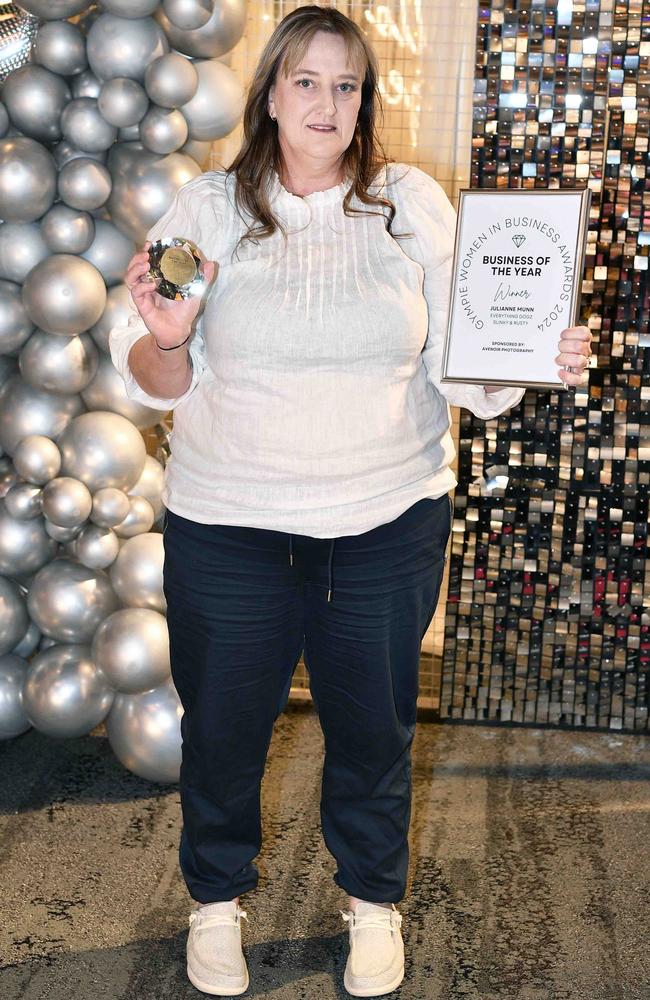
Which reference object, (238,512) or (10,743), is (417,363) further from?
(10,743)

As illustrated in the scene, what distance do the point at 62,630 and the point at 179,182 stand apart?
3.22 feet

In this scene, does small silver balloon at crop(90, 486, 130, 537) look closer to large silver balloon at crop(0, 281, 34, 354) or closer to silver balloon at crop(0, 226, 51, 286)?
large silver balloon at crop(0, 281, 34, 354)

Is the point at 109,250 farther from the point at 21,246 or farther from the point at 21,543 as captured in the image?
the point at 21,543

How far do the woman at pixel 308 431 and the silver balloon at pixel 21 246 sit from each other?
754 millimetres

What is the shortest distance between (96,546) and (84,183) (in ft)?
2.45

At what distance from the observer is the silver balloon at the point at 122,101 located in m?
2.25

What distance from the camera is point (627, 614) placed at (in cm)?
284

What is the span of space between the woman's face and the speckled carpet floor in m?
1.33

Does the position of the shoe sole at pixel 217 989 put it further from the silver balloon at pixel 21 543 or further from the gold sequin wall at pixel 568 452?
the gold sequin wall at pixel 568 452

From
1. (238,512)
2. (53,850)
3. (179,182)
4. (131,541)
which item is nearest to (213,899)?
(53,850)

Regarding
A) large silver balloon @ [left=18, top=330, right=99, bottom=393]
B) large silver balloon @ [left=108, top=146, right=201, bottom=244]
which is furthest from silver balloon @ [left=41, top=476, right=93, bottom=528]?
large silver balloon @ [left=108, top=146, right=201, bottom=244]

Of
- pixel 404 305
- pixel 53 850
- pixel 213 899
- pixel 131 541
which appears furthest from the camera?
pixel 131 541

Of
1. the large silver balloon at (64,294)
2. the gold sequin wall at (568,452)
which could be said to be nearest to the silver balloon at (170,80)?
the large silver balloon at (64,294)

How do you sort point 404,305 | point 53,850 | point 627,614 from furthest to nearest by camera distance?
point 627,614, point 53,850, point 404,305
